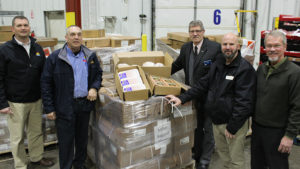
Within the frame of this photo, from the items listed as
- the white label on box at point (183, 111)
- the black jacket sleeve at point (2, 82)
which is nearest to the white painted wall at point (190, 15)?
the white label on box at point (183, 111)

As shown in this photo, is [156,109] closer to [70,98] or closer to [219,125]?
[219,125]

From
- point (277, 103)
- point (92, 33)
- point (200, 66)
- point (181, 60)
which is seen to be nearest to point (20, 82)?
point (92, 33)

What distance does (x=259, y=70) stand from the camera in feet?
7.67

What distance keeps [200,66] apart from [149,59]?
65cm

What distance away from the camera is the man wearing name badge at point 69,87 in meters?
2.71

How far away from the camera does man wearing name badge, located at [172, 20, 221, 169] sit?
10.3ft

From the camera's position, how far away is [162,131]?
2.70m

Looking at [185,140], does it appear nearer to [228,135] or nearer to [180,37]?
[228,135]

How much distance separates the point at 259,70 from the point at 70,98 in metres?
1.95

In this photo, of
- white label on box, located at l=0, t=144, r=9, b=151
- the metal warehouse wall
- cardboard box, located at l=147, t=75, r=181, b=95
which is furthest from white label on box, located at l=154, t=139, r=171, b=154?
the metal warehouse wall

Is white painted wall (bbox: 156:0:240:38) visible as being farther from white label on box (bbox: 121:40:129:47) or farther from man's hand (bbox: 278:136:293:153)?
man's hand (bbox: 278:136:293:153)

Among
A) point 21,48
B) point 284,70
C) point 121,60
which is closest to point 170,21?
point 121,60

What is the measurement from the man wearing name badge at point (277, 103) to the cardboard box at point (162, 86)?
2.72 feet

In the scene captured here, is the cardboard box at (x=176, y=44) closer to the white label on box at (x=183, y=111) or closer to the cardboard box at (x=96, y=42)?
the cardboard box at (x=96, y=42)
